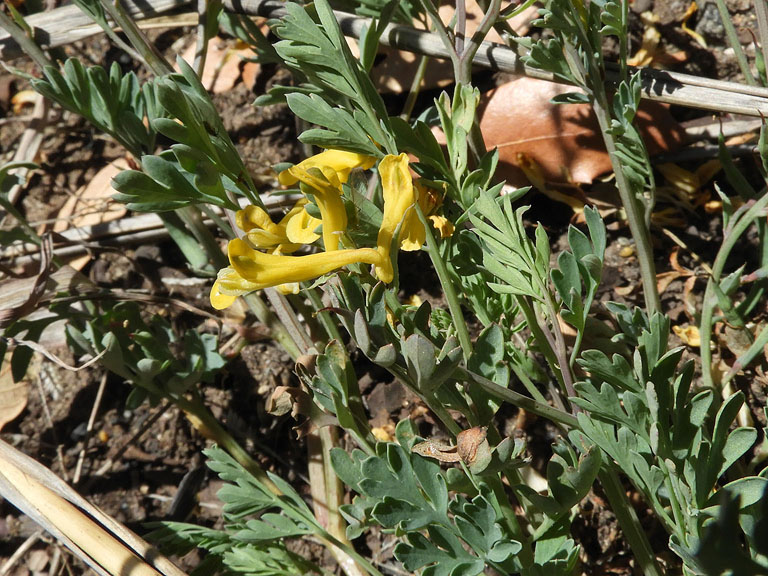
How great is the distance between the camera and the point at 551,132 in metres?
1.84

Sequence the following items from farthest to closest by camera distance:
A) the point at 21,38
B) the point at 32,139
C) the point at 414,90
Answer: the point at 32,139 < the point at 414,90 < the point at 21,38

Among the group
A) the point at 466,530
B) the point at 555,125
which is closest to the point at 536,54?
the point at 555,125

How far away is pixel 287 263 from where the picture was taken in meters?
0.95

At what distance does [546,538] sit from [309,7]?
41.6 inches

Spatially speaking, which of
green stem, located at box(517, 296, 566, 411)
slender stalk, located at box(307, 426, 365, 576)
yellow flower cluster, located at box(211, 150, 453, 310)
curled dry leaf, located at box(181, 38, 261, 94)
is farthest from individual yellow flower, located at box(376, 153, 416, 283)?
curled dry leaf, located at box(181, 38, 261, 94)

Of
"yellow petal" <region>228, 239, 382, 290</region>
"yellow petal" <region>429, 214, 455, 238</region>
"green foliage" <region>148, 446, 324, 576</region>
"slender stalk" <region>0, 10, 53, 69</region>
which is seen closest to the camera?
"yellow petal" <region>228, 239, 382, 290</region>

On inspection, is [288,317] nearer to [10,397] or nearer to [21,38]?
[21,38]

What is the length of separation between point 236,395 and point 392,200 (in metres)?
1.17

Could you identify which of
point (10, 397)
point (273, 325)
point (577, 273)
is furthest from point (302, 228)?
point (10, 397)

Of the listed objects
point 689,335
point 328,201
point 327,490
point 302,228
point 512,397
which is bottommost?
point 327,490

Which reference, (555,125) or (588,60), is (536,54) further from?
(555,125)

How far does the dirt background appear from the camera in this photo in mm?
1834

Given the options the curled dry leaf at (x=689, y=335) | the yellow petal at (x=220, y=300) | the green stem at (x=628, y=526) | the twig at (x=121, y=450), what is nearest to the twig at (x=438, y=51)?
the curled dry leaf at (x=689, y=335)

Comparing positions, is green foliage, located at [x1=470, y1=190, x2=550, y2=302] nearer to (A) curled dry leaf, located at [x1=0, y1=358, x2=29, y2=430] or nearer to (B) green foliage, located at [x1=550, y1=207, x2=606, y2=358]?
(B) green foliage, located at [x1=550, y1=207, x2=606, y2=358]
